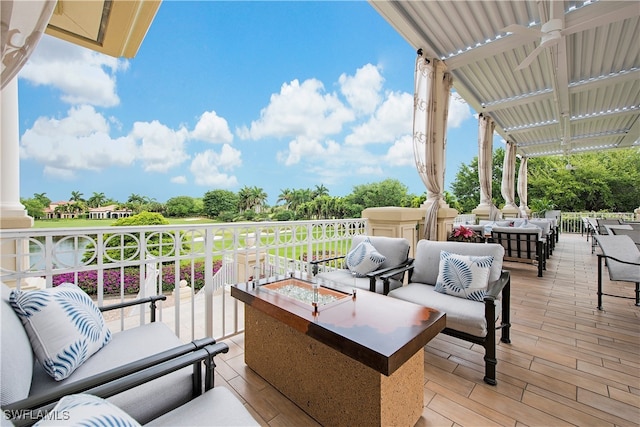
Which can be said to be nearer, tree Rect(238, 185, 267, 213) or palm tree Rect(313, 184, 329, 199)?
tree Rect(238, 185, 267, 213)

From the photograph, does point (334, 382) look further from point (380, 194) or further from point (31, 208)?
point (380, 194)

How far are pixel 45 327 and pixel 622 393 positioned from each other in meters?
3.02

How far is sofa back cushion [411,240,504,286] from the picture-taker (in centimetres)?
210

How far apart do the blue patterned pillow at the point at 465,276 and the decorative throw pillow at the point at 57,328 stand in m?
2.24

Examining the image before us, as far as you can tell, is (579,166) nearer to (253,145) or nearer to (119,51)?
(119,51)

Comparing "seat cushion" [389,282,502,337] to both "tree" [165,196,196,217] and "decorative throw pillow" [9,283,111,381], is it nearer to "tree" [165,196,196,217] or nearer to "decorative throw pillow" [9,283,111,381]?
"decorative throw pillow" [9,283,111,381]

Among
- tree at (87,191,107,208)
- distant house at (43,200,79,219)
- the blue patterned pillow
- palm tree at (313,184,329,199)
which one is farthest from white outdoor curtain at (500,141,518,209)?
palm tree at (313,184,329,199)

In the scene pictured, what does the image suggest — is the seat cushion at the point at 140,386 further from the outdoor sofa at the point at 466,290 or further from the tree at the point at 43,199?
the tree at the point at 43,199

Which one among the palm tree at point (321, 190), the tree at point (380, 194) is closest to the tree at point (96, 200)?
the tree at point (380, 194)

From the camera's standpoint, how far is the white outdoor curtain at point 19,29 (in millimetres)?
903

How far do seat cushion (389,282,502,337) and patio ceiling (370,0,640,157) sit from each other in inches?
123

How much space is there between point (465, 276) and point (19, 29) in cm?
271

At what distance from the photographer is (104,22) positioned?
251 cm

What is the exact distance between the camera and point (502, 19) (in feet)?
11.0
